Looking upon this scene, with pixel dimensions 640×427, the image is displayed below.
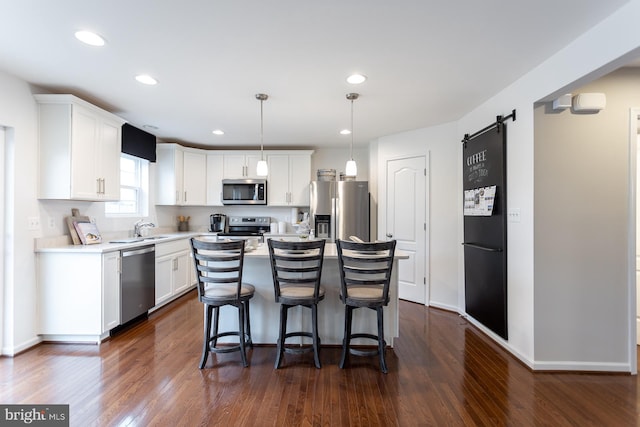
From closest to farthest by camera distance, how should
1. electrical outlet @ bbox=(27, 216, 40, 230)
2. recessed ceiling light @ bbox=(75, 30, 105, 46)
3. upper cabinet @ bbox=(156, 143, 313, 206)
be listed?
1. recessed ceiling light @ bbox=(75, 30, 105, 46)
2. electrical outlet @ bbox=(27, 216, 40, 230)
3. upper cabinet @ bbox=(156, 143, 313, 206)

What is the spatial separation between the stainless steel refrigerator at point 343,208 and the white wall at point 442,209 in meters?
0.99

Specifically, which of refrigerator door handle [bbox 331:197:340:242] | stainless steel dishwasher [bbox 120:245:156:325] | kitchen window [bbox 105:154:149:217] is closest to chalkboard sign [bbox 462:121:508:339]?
refrigerator door handle [bbox 331:197:340:242]

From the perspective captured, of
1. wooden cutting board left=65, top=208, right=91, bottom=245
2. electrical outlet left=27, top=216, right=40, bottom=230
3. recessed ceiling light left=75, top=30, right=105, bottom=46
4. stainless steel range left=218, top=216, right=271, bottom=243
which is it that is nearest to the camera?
recessed ceiling light left=75, top=30, right=105, bottom=46

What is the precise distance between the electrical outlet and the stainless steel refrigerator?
328 cm

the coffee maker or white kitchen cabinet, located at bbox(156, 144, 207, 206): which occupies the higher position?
white kitchen cabinet, located at bbox(156, 144, 207, 206)

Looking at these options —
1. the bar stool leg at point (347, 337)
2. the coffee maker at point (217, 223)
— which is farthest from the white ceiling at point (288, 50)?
the coffee maker at point (217, 223)

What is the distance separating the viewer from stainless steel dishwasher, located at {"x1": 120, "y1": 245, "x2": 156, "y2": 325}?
3.19 metres

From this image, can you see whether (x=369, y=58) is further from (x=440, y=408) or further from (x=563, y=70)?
(x=440, y=408)

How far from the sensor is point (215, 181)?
5355mm

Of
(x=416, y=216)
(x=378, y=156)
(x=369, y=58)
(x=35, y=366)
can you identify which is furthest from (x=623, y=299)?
(x=35, y=366)

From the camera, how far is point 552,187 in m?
2.45

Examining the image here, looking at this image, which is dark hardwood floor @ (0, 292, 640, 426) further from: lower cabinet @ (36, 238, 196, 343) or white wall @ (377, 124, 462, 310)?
white wall @ (377, 124, 462, 310)

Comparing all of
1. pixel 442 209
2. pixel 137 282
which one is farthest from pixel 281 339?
pixel 442 209

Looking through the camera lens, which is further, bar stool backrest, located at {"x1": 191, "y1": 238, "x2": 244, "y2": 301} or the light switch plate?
the light switch plate
